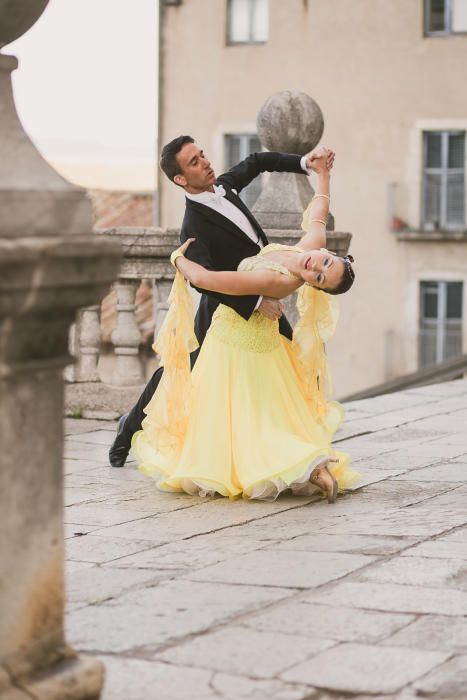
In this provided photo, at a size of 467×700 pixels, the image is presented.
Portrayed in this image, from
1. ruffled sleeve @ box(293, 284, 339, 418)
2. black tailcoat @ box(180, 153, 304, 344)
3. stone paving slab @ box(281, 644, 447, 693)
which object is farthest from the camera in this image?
ruffled sleeve @ box(293, 284, 339, 418)

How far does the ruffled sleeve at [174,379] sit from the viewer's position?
734cm

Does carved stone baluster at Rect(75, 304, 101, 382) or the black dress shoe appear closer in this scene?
the black dress shoe

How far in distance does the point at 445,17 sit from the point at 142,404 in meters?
26.1

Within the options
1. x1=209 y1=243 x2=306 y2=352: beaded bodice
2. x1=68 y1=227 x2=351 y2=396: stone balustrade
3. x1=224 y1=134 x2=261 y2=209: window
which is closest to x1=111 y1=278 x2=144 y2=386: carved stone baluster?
x1=68 y1=227 x2=351 y2=396: stone balustrade

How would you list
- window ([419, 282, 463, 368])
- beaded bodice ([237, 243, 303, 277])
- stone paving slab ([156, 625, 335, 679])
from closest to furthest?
stone paving slab ([156, 625, 335, 679]) < beaded bodice ([237, 243, 303, 277]) < window ([419, 282, 463, 368])

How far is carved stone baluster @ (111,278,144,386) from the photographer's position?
33.7ft

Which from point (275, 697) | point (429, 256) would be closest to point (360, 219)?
point (429, 256)

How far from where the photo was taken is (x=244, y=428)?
716 cm

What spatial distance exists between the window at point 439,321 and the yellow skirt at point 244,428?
2579 cm

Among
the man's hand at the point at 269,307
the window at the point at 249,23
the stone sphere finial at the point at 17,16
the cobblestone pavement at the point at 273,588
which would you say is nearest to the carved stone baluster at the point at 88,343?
the cobblestone pavement at the point at 273,588

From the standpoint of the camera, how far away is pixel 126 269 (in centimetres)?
1007

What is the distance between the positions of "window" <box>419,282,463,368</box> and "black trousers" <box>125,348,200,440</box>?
82.9ft

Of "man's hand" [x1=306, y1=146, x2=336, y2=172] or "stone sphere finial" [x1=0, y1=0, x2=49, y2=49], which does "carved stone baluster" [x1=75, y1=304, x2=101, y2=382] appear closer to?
"man's hand" [x1=306, y1=146, x2=336, y2=172]

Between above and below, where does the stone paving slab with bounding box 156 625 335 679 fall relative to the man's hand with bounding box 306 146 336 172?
below
